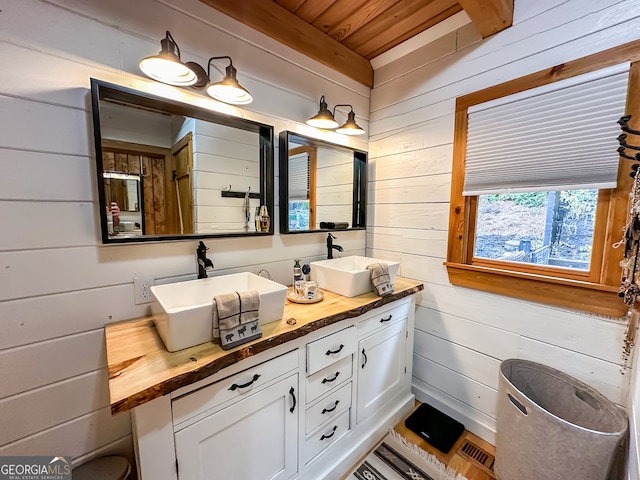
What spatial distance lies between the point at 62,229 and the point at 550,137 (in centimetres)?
223

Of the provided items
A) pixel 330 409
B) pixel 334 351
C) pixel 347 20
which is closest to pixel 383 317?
pixel 334 351

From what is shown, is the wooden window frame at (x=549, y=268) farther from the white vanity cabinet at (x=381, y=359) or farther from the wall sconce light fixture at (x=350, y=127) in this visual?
the wall sconce light fixture at (x=350, y=127)

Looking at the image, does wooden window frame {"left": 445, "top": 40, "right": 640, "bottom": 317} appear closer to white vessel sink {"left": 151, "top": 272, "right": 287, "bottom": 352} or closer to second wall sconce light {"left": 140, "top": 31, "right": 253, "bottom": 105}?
white vessel sink {"left": 151, "top": 272, "right": 287, "bottom": 352}

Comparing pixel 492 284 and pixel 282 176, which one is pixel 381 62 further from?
pixel 492 284

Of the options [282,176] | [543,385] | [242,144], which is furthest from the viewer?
[282,176]

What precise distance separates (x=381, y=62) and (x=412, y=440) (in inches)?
104

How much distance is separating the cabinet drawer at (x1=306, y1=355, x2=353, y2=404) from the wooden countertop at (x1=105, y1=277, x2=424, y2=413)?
27 centimetres

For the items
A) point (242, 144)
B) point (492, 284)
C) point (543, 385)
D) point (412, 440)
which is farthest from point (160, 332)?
point (543, 385)

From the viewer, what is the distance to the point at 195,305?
3.70 feet

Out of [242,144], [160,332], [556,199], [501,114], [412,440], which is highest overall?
[501,114]

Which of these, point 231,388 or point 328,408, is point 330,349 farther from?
point 231,388

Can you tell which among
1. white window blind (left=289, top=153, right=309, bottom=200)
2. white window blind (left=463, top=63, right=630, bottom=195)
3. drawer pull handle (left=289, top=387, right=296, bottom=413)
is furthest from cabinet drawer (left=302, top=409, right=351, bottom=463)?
white window blind (left=463, top=63, right=630, bottom=195)

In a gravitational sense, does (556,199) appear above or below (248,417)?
above

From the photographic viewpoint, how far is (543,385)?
1.39m
